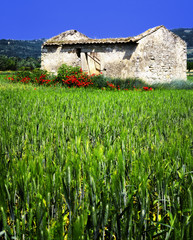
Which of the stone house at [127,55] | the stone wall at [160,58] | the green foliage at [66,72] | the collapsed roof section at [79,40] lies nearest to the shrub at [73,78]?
the green foliage at [66,72]

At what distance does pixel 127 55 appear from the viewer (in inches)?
586

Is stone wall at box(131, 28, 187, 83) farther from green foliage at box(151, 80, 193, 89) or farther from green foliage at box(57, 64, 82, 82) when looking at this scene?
green foliage at box(57, 64, 82, 82)

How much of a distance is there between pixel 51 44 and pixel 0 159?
15456mm

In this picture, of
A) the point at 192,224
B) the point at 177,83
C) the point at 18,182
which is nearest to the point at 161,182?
the point at 192,224

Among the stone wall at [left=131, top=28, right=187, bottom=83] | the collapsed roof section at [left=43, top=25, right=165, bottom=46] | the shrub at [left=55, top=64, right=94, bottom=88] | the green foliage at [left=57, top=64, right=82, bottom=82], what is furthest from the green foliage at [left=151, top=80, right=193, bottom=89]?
the green foliage at [left=57, top=64, right=82, bottom=82]

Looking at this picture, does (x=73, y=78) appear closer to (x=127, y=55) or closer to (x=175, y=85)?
(x=127, y=55)

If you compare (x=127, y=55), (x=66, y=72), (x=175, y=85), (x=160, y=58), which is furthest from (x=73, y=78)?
(x=160, y=58)

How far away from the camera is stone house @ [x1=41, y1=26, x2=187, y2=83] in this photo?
48.7 feet

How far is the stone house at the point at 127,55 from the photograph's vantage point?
48.7 feet

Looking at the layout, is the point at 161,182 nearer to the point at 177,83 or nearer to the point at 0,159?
the point at 0,159

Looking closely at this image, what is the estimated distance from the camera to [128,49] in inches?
585

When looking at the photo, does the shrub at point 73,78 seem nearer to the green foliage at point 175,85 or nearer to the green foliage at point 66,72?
the green foliage at point 66,72

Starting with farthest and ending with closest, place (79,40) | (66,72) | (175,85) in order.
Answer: (79,40) < (66,72) < (175,85)

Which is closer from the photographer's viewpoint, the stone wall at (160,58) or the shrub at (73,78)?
the shrub at (73,78)
